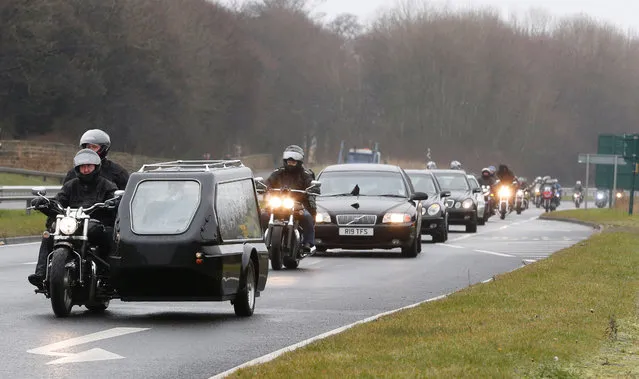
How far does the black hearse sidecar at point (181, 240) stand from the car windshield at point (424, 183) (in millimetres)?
20352

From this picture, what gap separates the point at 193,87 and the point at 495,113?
53318 mm

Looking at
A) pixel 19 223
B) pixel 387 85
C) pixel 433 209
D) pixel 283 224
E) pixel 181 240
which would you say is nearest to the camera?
pixel 181 240

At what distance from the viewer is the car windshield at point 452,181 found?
44750mm

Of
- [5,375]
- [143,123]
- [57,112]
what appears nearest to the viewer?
[5,375]

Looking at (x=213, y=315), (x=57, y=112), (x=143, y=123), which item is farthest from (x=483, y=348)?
(x=143, y=123)

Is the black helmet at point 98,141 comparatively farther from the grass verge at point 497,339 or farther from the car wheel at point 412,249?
the car wheel at point 412,249

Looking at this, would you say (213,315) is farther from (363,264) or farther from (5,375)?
(363,264)

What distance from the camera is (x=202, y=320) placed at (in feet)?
49.6

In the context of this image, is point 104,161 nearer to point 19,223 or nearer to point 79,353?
point 79,353

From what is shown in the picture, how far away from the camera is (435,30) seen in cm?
14450

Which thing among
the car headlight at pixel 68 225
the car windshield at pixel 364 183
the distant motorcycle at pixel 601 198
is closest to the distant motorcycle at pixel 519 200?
the distant motorcycle at pixel 601 198

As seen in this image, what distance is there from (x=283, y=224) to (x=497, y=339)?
1181 centimetres

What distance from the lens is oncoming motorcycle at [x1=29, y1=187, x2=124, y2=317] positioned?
14.6m

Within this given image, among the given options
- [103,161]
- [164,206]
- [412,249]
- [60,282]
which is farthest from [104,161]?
[412,249]
